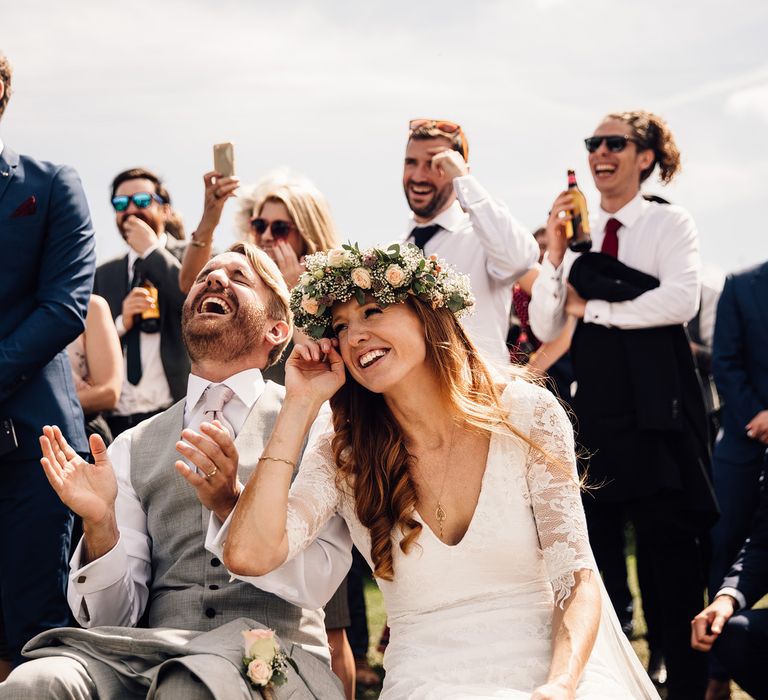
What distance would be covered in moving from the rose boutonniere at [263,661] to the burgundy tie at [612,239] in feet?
10.7

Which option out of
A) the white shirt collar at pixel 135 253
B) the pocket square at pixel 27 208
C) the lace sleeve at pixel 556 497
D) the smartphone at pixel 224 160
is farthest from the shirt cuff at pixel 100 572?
the white shirt collar at pixel 135 253

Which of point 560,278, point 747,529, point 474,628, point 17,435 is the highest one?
point 560,278

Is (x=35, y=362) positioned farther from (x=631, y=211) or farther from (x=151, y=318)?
(x=631, y=211)

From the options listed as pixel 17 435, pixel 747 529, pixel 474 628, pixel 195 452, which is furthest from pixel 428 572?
pixel 747 529

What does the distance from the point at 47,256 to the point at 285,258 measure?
139 centimetres

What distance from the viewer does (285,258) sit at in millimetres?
5574

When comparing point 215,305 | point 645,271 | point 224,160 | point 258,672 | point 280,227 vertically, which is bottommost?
point 258,672

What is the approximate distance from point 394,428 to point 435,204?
244 centimetres

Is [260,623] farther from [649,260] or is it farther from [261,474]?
[649,260]

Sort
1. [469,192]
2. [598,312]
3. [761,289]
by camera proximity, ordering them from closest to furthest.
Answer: [598,312] < [469,192] < [761,289]

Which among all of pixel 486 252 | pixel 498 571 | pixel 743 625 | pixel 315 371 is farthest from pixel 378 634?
pixel 315 371

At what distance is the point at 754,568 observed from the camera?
4324mm

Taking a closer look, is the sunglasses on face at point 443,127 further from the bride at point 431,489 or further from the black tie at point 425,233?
the bride at point 431,489

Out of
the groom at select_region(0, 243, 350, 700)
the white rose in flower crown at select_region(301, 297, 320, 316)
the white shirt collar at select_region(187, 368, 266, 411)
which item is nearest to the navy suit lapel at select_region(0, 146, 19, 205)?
the groom at select_region(0, 243, 350, 700)
